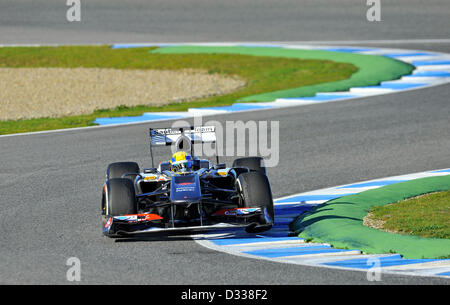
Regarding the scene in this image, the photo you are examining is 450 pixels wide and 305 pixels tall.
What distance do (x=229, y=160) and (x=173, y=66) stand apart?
12.3 m

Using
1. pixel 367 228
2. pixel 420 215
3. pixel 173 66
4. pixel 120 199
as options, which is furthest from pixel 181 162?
pixel 173 66

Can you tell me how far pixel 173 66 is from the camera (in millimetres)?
25141

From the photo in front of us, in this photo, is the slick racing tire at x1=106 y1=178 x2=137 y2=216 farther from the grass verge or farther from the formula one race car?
the grass verge

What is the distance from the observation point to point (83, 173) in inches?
490

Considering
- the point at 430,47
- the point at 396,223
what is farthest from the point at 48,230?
the point at 430,47

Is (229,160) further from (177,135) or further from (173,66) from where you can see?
(173,66)

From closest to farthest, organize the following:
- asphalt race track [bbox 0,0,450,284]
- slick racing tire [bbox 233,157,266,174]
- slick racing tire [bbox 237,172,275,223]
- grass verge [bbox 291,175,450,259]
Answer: asphalt race track [bbox 0,0,450,284], grass verge [bbox 291,175,450,259], slick racing tire [bbox 237,172,275,223], slick racing tire [bbox 233,157,266,174]

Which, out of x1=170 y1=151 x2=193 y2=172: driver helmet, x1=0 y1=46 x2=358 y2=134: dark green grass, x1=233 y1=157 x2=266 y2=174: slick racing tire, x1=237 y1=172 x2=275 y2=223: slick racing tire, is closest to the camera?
x1=237 y1=172 x2=275 y2=223: slick racing tire

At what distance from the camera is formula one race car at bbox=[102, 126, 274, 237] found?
28.8ft

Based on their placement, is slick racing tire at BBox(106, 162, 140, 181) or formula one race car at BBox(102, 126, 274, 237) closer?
formula one race car at BBox(102, 126, 274, 237)

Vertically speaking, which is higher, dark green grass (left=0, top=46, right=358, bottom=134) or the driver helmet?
dark green grass (left=0, top=46, right=358, bottom=134)

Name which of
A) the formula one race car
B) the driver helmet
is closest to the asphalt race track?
the formula one race car
